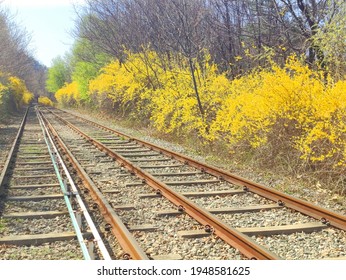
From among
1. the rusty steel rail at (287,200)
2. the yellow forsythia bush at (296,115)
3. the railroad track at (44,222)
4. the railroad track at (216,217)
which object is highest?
the yellow forsythia bush at (296,115)

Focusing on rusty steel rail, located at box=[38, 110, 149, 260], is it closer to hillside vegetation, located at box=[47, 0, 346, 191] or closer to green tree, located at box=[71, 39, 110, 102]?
hillside vegetation, located at box=[47, 0, 346, 191]

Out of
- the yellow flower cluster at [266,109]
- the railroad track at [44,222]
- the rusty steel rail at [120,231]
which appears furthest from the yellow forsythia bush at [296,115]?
the railroad track at [44,222]

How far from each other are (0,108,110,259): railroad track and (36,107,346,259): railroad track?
0.49 metres

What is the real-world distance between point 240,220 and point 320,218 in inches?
43.3

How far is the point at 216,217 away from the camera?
220 inches

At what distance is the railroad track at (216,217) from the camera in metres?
4.76

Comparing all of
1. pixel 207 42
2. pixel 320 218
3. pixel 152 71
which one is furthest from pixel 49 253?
pixel 152 71

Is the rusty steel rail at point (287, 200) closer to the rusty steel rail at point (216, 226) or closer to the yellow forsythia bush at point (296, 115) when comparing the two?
the yellow forsythia bush at point (296, 115)

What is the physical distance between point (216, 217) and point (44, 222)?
97.6 inches

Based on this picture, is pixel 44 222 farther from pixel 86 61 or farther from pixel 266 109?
pixel 86 61

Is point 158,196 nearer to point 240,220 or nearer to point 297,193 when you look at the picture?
point 240,220

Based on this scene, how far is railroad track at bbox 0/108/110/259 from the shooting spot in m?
4.82

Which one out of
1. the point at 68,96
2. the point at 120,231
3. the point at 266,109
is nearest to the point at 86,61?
the point at 68,96

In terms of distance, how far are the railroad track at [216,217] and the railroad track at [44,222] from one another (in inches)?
19.2
